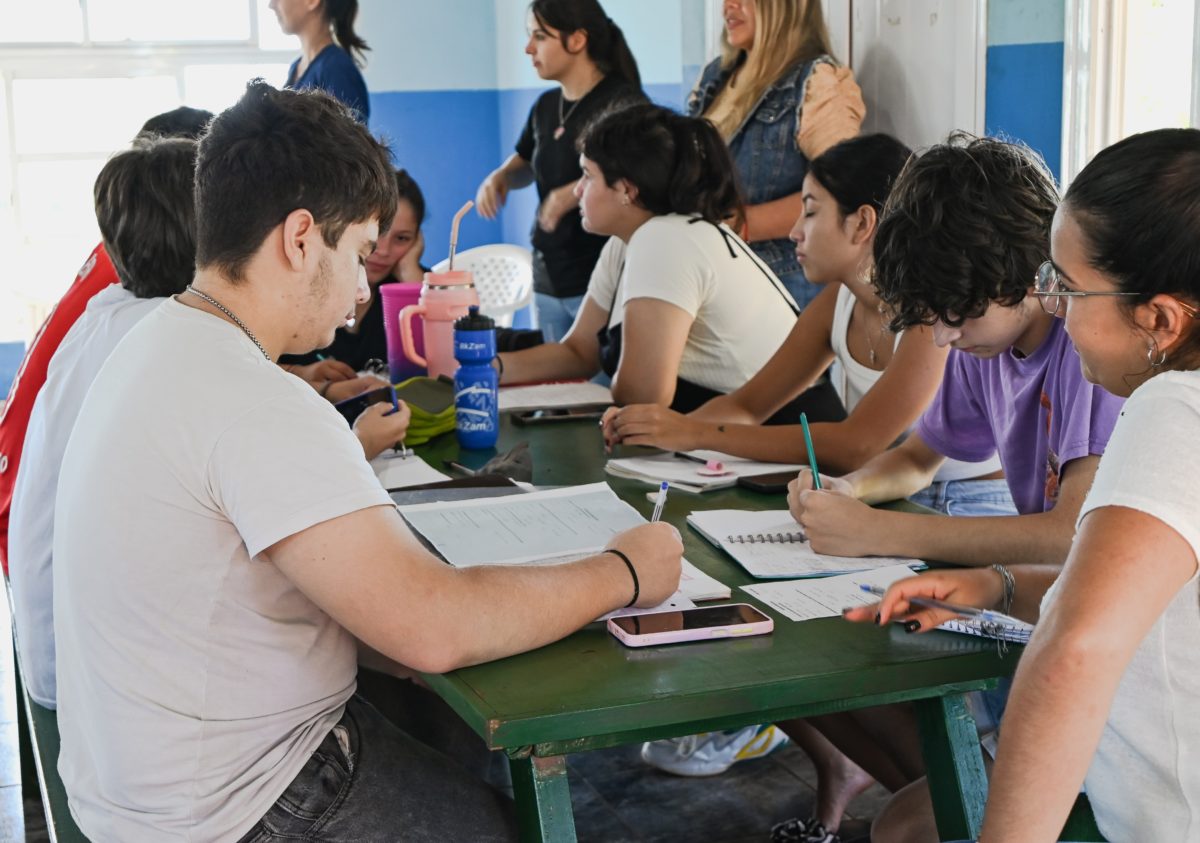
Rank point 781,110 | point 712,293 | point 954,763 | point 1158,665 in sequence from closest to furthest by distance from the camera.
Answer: point 1158,665 < point 954,763 < point 712,293 < point 781,110

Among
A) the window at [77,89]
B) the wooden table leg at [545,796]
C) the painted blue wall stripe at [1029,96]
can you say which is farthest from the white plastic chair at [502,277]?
the wooden table leg at [545,796]

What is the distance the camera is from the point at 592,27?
3.78m

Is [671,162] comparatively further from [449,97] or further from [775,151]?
[449,97]

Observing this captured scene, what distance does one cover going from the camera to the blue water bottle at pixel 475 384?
7.29 ft

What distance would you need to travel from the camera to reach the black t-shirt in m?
3.82

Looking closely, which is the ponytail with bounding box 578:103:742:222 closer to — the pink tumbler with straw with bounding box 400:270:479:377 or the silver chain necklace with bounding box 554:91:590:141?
the pink tumbler with straw with bounding box 400:270:479:377

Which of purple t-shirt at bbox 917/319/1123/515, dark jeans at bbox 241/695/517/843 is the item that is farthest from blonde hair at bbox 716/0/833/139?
dark jeans at bbox 241/695/517/843

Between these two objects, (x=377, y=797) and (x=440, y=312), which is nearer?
(x=377, y=797)

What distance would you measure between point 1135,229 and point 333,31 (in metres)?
3.40

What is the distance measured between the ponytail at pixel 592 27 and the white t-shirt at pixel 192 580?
107 inches

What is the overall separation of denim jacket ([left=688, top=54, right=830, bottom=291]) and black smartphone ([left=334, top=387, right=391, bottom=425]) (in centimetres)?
149

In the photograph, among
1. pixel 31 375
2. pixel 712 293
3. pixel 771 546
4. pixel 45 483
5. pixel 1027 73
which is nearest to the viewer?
pixel 771 546

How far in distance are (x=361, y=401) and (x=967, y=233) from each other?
1107 millimetres

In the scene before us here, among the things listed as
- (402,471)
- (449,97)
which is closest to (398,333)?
(402,471)
